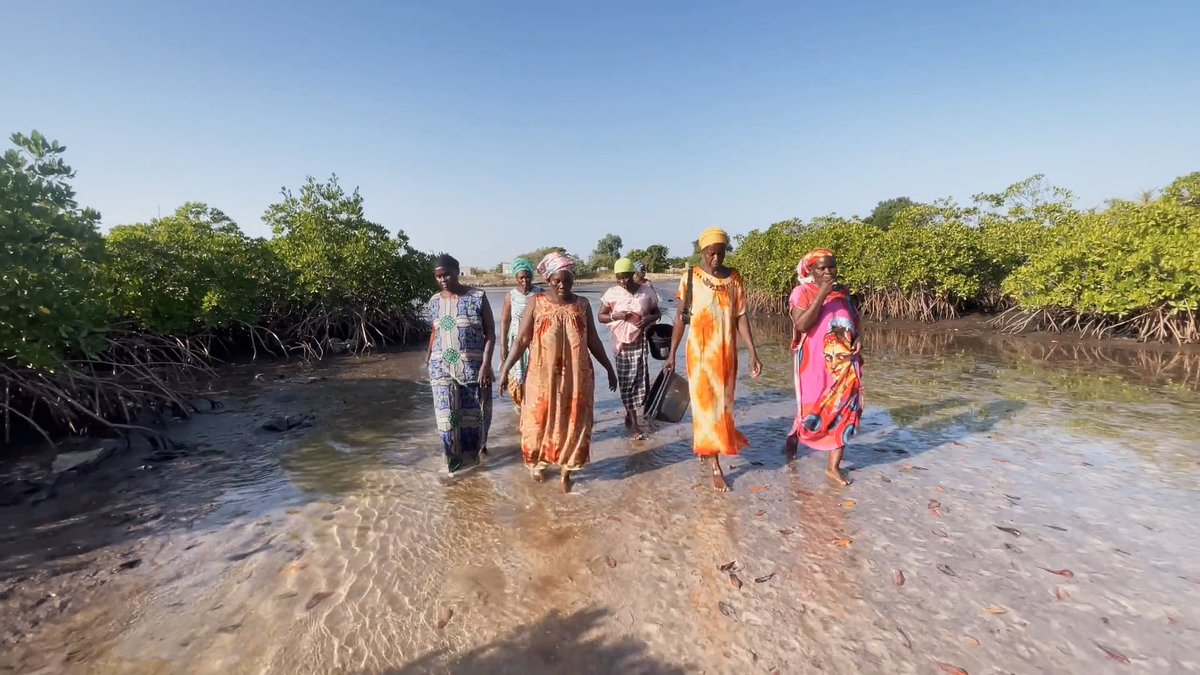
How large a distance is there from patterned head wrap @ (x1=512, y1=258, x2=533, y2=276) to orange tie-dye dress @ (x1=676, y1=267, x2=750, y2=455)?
→ 249 cm

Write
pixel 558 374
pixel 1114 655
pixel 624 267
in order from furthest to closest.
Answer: pixel 624 267 < pixel 558 374 < pixel 1114 655

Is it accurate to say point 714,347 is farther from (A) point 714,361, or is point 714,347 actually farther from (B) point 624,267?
(B) point 624,267

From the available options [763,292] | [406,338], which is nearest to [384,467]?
[406,338]

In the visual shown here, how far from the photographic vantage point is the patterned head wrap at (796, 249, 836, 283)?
14.1 ft

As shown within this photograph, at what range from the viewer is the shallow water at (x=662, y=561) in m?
2.62

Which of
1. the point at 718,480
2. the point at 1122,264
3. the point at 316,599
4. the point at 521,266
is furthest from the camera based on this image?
the point at 1122,264

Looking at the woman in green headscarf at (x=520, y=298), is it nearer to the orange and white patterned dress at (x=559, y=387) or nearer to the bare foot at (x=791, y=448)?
the orange and white patterned dress at (x=559, y=387)

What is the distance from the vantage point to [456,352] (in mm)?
4738

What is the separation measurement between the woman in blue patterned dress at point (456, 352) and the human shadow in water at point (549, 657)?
7.75 feet

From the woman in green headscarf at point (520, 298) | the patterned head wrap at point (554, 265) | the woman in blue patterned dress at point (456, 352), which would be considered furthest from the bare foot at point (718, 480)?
the woman in green headscarf at point (520, 298)

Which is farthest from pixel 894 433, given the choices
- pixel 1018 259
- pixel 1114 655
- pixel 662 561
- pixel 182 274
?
pixel 1018 259

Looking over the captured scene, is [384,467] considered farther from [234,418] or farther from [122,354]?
[122,354]

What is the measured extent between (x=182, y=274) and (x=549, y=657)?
447 inches

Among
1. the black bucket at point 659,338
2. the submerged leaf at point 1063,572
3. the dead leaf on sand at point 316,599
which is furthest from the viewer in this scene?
the black bucket at point 659,338
